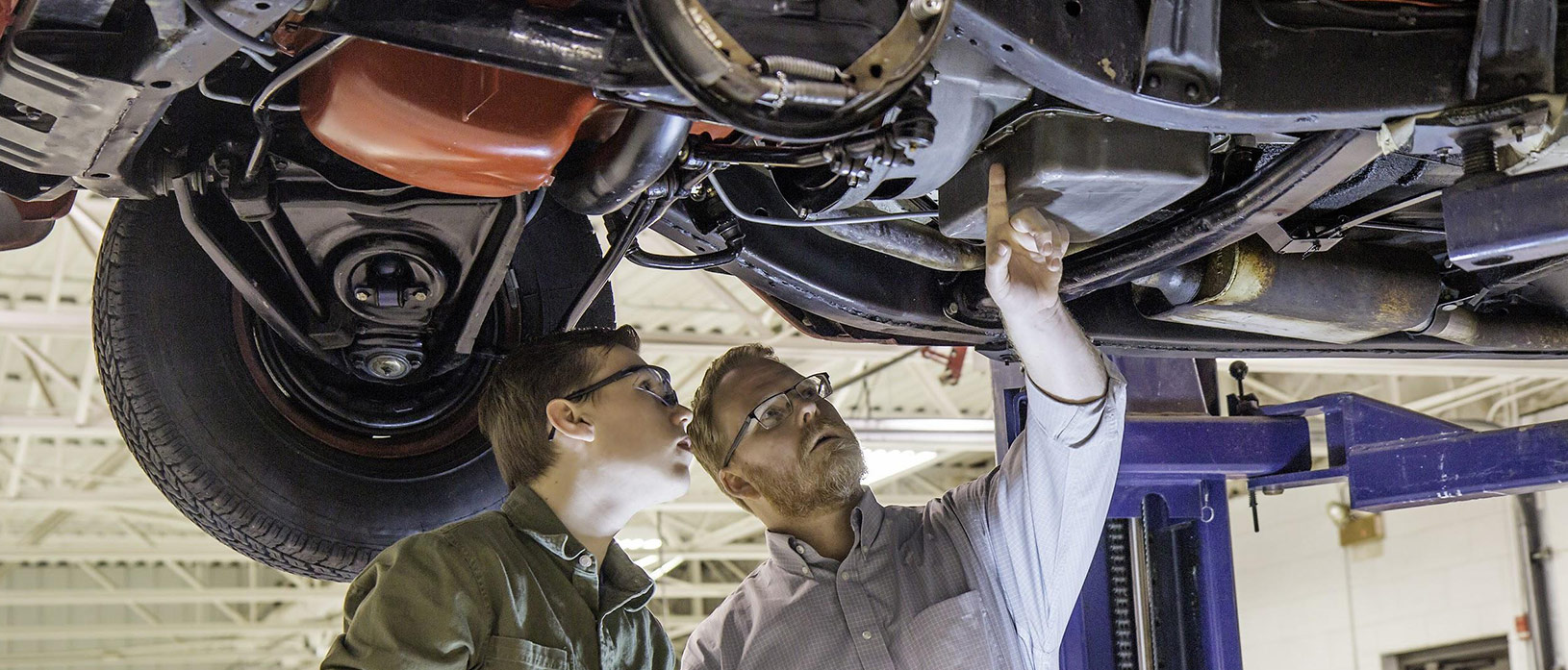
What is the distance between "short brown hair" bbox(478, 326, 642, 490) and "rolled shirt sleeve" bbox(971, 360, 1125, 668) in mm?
757

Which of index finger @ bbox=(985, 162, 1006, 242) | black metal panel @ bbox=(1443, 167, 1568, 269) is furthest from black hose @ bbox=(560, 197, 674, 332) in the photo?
black metal panel @ bbox=(1443, 167, 1568, 269)

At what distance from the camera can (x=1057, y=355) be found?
2.37m

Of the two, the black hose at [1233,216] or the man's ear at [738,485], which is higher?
the black hose at [1233,216]

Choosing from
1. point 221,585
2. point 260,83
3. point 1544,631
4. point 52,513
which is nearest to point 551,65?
point 260,83

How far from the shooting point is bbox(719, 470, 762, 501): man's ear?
289 centimetres

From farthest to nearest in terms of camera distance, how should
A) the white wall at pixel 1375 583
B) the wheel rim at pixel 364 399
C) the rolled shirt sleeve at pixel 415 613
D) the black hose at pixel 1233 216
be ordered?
the white wall at pixel 1375 583 < the wheel rim at pixel 364 399 < the black hose at pixel 1233 216 < the rolled shirt sleeve at pixel 415 613

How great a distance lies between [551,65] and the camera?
5.89 ft

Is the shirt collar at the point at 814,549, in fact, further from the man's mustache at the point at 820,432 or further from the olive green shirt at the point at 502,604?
the olive green shirt at the point at 502,604

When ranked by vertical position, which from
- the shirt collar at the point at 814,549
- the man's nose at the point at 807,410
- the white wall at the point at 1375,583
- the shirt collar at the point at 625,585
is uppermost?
the man's nose at the point at 807,410

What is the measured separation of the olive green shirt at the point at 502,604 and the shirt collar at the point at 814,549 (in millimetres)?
400

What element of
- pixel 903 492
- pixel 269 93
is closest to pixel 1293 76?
pixel 269 93

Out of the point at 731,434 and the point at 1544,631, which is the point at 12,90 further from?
the point at 1544,631

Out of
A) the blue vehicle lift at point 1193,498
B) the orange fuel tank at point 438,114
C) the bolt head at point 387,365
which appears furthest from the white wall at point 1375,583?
the orange fuel tank at point 438,114

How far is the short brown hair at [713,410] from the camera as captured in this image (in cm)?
295
